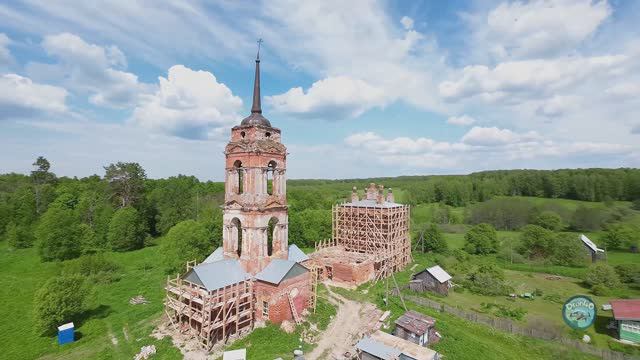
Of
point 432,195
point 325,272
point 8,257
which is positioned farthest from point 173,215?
point 432,195

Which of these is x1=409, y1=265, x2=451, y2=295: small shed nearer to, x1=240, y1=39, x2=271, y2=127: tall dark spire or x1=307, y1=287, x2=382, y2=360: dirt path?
x1=307, y1=287, x2=382, y2=360: dirt path

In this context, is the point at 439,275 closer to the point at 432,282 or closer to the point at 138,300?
the point at 432,282

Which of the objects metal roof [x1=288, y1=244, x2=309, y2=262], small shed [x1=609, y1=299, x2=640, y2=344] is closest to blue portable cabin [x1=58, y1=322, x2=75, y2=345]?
metal roof [x1=288, y1=244, x2=309, y2=262]

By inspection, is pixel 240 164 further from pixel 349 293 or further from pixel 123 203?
pixel 123 203

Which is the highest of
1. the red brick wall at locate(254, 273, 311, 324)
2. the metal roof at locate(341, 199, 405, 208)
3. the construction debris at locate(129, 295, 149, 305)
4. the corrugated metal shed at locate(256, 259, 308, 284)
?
the metal roof at locate(341, 199, 405, 208)

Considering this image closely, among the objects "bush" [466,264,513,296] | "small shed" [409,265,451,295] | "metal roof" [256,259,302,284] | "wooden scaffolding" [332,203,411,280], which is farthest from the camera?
"wooden scaffolding" [332,203,411,280]

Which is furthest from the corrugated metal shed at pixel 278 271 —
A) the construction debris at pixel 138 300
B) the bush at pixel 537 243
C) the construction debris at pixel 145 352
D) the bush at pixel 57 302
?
the bush at pixel 537 243
